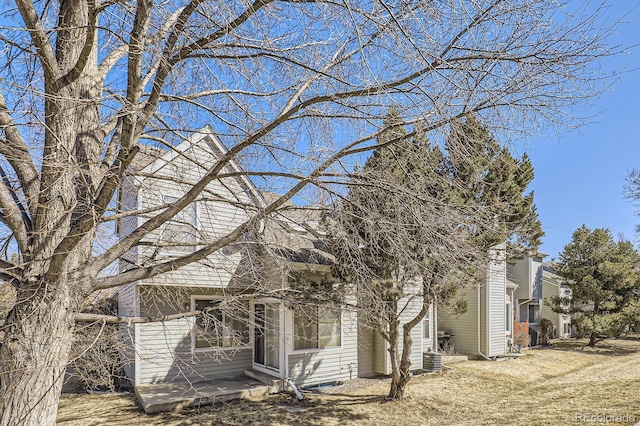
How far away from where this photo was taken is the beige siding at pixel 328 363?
11180mm

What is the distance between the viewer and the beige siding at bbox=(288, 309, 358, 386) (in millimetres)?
11180

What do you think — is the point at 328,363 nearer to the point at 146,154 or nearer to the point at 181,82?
the point at 146,154

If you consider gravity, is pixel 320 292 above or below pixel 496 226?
below

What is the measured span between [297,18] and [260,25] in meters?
0.46

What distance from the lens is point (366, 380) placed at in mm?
12047

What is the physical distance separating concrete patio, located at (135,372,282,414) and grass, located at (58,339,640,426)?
0.76 ft

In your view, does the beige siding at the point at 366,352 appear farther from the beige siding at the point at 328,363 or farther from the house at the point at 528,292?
the house at the point at 528,292

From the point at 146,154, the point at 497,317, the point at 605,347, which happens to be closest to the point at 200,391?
the point at 146,154

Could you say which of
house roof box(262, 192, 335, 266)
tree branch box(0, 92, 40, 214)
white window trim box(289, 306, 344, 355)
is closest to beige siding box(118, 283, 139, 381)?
white window trim box(289, 306, 344, 355)

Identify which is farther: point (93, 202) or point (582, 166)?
point (582, 166)

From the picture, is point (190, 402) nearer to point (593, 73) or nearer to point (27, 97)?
point (27, 97)

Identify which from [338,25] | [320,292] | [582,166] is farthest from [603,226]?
[338,25]

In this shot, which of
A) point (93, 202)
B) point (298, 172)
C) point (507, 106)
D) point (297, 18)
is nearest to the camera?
point (93, 202)

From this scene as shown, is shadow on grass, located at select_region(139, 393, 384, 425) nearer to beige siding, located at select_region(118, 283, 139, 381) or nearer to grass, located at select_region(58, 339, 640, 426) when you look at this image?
grass, located at select_region(58, 339, 640, 426)
